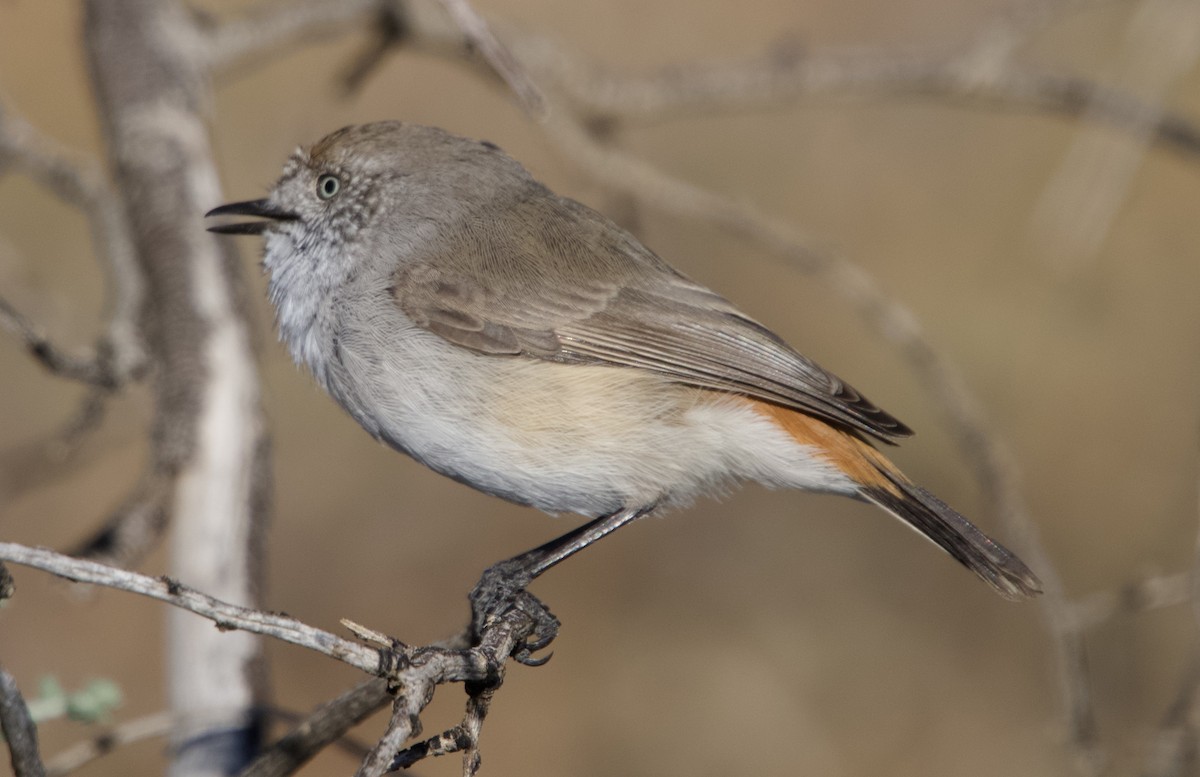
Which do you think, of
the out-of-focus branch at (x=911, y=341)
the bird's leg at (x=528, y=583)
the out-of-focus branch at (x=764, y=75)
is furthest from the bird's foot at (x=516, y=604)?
the out-of-focus branch at (x=764, y=75)

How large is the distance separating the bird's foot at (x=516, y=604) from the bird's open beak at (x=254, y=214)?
1.21 metres

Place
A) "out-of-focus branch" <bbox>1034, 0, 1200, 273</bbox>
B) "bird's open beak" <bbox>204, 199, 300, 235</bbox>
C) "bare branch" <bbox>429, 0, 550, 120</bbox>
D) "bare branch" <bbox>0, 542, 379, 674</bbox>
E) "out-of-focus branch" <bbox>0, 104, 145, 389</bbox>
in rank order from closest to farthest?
1. "bare branch" <bbox>0, 542, 379, 674</bbox>
2. "bare branch" <bbox>429, 0, 550, 120</bbox>
3. "bird's open beak" <bbox>204, 199, 300, 235</bbox>
4. "out-of-focus branch" <bbox>1034, 0, 1200, 273</bbox>
5. "out-of-focus branch" <bbox>0, 104, 145, 389</bbox>

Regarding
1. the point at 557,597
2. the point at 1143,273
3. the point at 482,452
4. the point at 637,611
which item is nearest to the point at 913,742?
the point at 637,611

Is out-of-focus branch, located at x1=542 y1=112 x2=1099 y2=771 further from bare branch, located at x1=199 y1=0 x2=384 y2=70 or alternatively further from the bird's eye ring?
bare branch, located at x1=199 y1=0 x2=384 y2=70

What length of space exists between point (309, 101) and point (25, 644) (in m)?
3.46

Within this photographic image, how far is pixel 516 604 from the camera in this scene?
2.84 meters

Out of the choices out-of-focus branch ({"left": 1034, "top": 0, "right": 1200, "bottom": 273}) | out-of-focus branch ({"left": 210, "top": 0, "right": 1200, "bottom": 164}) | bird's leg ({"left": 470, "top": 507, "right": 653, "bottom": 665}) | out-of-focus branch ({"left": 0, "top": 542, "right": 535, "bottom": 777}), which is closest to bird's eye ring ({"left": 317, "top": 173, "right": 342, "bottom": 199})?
out-of-focus branch ({"left": 210, "top": 0, "right": 1200, "bottom": 164})

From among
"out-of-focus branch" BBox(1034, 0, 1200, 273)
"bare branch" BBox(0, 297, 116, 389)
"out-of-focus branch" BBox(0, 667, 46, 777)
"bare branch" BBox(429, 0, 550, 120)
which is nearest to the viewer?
"out-of-focus branch" BBox(0, 667, 46, 777)

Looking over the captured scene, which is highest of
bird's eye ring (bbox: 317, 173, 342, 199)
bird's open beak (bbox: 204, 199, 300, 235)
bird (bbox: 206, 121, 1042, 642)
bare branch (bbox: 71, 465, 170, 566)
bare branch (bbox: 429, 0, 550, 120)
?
bird's eye ring (bbox: 317, 173, 342, 199)

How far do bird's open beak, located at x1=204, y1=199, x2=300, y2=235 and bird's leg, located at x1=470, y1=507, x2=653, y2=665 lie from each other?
1.21m

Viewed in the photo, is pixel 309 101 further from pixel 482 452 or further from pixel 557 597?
pixel 482 452

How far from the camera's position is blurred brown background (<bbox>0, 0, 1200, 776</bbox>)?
18.5 ft

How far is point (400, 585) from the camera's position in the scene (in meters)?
6.06

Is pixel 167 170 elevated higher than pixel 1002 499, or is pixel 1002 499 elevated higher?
pixel 167 170
